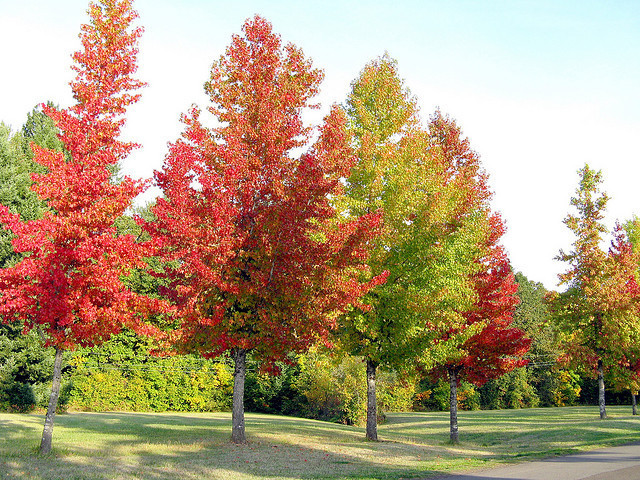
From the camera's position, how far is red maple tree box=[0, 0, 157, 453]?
1130 cm

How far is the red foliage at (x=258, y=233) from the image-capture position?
13.4 metres

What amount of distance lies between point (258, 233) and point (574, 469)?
9.57 meters

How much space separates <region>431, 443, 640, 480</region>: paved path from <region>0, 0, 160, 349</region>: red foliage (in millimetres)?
8443

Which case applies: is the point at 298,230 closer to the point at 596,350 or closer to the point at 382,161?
the point at 382,161

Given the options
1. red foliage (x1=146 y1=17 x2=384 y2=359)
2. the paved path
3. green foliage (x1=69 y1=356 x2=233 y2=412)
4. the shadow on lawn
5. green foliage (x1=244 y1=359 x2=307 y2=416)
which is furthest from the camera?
green foliage (x1=244 y1=359 x2=307 y2=416)

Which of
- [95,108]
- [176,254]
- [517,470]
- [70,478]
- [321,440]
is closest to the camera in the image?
[70,478]

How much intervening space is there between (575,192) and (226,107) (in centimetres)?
2427

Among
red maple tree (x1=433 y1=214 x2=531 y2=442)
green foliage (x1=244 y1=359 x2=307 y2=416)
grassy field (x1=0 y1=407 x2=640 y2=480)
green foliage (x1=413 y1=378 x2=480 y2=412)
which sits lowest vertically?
green foliage (x1=413 y1=378 x2=480 y2=412)

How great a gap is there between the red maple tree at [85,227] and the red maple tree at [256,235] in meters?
1.49

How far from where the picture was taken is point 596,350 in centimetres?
3041

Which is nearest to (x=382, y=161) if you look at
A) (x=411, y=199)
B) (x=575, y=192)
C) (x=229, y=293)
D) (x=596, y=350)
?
(x=411, y=199)

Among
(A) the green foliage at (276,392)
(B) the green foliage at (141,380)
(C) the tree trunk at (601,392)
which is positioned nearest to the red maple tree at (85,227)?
(B) the green foliage at (141,380)

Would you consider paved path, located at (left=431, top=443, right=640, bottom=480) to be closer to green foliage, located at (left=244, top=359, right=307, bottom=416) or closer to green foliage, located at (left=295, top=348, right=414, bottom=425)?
green foliage, located at (left=295, top=348, right=414, bottom=425)

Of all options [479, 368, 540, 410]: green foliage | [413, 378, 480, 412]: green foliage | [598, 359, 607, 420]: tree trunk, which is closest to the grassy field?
[598, 359, 607, 420]: tree trunk
